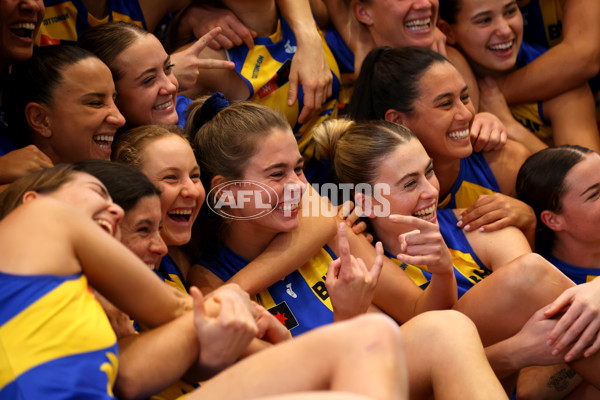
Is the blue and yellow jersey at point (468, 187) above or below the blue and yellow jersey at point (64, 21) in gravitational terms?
below

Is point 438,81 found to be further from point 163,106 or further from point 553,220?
point 163,106

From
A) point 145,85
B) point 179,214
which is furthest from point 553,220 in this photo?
point 145,85

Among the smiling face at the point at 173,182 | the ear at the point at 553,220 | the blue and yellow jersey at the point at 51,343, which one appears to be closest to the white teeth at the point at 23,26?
the smiling face at the point at 173,182

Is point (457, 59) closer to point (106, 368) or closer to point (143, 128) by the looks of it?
point (143, 128)

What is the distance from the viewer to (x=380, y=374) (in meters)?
1.18

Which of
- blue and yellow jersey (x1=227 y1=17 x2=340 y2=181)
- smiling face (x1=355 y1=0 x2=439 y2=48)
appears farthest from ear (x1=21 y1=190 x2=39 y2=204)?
smiling face (x1=355 y1=0 x2=439 y2=48)

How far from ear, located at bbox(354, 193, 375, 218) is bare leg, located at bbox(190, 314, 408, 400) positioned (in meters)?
0.93

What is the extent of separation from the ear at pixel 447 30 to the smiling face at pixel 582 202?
33.7 inches

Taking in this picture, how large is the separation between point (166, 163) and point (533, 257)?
0.91 meters

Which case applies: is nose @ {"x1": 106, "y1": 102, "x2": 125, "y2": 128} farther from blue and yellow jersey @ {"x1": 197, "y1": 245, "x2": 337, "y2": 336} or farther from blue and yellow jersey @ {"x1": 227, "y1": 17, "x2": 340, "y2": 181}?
blue and yellow jersey @ {"x1": 227, "y1": 17, "x2": 340, "y2": 181}

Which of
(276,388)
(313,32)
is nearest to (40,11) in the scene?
(313,32)

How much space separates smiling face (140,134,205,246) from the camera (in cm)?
184

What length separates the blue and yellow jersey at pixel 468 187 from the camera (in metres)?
2.55

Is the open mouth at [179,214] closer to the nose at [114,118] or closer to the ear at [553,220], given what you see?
the nose at [114,118]
